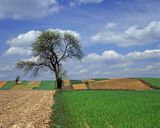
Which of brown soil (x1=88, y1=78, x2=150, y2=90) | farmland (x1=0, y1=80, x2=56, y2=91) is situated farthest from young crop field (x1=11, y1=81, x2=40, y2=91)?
brown soil (x1=88, y1=78, x2=150, y2=90)

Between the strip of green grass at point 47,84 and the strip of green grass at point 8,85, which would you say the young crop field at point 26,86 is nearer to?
the strip of green grass at point 8,85

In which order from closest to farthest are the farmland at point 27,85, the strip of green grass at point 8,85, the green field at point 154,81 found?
the green field at point 154,81 → the farmland at point 27,85 → the strip of green grass at point 8,85

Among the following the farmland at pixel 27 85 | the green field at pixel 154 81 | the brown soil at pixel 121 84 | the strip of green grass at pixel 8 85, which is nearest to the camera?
the brown soil at pixel 121 84

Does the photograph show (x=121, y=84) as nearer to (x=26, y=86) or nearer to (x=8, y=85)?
(x=26, y=86)

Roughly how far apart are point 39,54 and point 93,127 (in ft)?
206

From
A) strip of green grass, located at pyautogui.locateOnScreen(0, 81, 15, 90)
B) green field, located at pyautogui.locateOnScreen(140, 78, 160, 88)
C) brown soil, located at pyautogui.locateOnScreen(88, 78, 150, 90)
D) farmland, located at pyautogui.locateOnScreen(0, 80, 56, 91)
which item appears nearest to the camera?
brown soil, located at pyautogui.locateOnScreen(88, 78, 150, 90)

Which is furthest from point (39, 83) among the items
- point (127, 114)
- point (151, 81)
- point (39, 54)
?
point (127, 114)

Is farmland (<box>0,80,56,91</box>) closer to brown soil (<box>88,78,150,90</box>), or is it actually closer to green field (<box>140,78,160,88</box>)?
brown soil (<box>88,78,150,90</box>)

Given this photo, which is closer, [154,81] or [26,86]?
[154,81]

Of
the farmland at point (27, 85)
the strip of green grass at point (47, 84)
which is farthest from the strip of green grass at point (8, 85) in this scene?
the strip of green grass at point (47, 84)

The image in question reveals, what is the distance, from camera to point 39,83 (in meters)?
102

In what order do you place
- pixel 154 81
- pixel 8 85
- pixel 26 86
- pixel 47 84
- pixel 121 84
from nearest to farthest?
pixel 121 84, pixel 154 81, pixel 26 86, pixel 8 85, pixel 47 84

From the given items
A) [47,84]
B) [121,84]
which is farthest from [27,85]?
[121,84]

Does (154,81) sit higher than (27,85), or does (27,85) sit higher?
(27,85)
